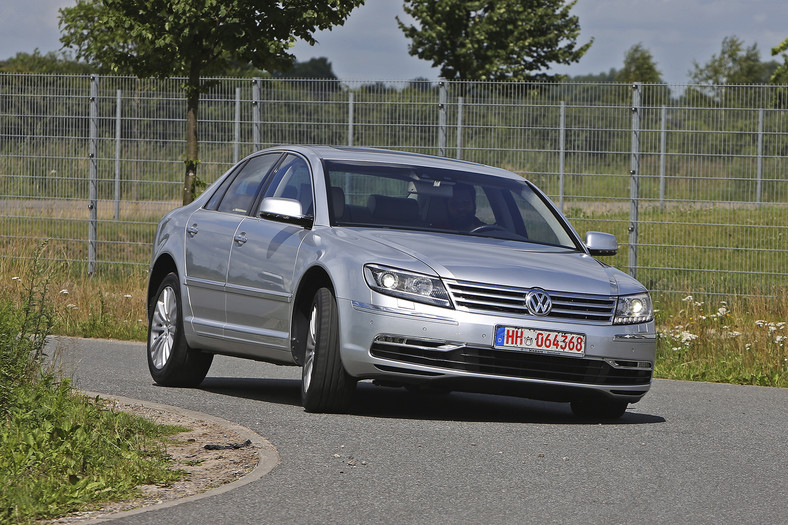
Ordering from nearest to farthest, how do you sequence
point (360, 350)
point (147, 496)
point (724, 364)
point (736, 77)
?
point (147, 496) < point (360, 350) < point (724, 364) < point (736, 77)

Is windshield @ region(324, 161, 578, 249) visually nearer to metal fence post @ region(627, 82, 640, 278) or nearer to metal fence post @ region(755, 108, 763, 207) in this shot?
metal fence post @ region(755, 108, 763, 207)

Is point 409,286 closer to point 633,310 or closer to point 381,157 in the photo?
point 633,310

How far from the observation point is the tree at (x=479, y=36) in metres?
41.5

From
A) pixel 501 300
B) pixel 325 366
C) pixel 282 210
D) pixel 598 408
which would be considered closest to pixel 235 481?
pixel 325 366

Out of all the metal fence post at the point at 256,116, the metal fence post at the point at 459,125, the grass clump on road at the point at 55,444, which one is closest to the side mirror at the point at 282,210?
the grass clump on road at the point at 55,444

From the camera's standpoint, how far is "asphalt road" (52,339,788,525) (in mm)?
5902

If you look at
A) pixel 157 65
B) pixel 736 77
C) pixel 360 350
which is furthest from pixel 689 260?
pixel 736 77

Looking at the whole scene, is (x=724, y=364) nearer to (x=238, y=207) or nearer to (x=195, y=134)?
(x=238, y=207)

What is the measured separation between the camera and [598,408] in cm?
914

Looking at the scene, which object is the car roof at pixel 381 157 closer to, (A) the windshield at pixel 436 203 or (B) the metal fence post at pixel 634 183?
(A) the windshield at pixel 436 203

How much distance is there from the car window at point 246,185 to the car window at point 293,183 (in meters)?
0.19

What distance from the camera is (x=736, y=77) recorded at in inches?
2891

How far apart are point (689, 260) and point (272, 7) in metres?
5.66

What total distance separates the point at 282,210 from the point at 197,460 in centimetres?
242
